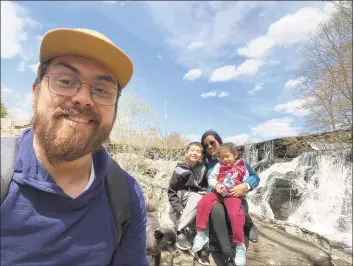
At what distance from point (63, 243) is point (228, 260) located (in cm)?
236

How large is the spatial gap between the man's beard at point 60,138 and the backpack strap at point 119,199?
0.43ft

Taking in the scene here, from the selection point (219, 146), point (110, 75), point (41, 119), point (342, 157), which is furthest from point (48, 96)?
point (342, 157)

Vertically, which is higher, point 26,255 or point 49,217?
point 49,217

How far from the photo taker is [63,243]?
858 millimetres

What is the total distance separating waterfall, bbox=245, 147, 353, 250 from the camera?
7203 millimetres

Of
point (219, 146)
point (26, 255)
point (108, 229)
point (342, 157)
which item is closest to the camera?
point (26, 255)

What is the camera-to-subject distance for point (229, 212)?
2.94 m

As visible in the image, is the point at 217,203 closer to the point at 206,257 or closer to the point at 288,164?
the point at 206,257

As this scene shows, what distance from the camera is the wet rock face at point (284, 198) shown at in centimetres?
777

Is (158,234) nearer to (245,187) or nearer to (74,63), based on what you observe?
(74,63)

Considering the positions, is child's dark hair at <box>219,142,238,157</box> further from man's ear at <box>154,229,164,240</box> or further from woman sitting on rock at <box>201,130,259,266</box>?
man's ear at <box>154,229,164,240</box>

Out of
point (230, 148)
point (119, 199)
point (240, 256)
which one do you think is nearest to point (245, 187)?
point (230, 148)

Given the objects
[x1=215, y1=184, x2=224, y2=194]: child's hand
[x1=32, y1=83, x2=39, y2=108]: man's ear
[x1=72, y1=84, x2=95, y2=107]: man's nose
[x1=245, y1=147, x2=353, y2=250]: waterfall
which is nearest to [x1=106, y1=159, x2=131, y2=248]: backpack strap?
[x1=72, y1=84, x2=95, y2=107]: man's nose

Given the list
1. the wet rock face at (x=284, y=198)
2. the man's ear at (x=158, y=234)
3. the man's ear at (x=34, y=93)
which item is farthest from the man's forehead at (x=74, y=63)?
the wet rock face at (x=284, y=198)
